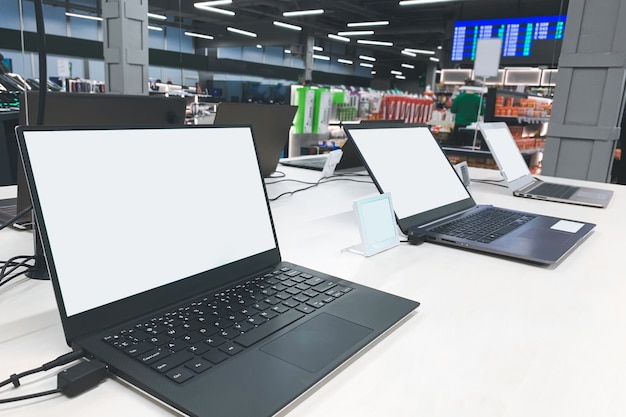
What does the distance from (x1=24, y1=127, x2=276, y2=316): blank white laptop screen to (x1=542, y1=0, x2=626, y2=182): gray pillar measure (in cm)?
302

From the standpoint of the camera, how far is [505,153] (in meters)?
1.78

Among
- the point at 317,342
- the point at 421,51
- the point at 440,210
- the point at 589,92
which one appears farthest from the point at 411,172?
the point at 421,51

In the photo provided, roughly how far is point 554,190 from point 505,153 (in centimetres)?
24

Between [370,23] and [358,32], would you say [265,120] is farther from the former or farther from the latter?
[358,32]

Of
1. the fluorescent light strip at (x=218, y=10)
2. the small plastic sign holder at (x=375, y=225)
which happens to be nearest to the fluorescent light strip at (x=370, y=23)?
the fluorescent light strip at (x=218, y=10)

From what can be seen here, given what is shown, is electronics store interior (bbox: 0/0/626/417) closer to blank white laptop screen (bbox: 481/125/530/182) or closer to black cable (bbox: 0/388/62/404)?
black cable (bbox: 0/388/62/404)

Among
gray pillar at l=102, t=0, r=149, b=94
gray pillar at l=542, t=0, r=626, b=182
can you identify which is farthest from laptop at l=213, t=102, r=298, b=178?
gray pillar at l=102, t=0, r=149, b=94

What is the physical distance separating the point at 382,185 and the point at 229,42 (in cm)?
1298

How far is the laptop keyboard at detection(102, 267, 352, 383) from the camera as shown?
47 cm

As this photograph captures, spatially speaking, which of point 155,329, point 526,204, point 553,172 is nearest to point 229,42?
point 553,172

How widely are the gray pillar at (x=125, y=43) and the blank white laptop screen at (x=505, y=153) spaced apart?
365 cm

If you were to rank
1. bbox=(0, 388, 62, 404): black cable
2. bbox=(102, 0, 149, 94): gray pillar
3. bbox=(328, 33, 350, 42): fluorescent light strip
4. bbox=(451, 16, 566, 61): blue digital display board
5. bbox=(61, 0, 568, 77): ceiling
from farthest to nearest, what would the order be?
bbox=(328, 33, 350, 42): fluorescent light strip → bbox=(61, 0, 568, 77): ceiling → bbox=(451, 16, 566, 61): blue digital display board → bbox=(102, 0, 149, 94): gray pillar → bbox=(0, 388, 62, 404): black cable

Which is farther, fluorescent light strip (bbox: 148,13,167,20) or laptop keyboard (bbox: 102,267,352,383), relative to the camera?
fluorescent light strip (bbox: 148,13,167,20)

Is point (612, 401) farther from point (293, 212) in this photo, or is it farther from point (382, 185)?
point (293, 212)
